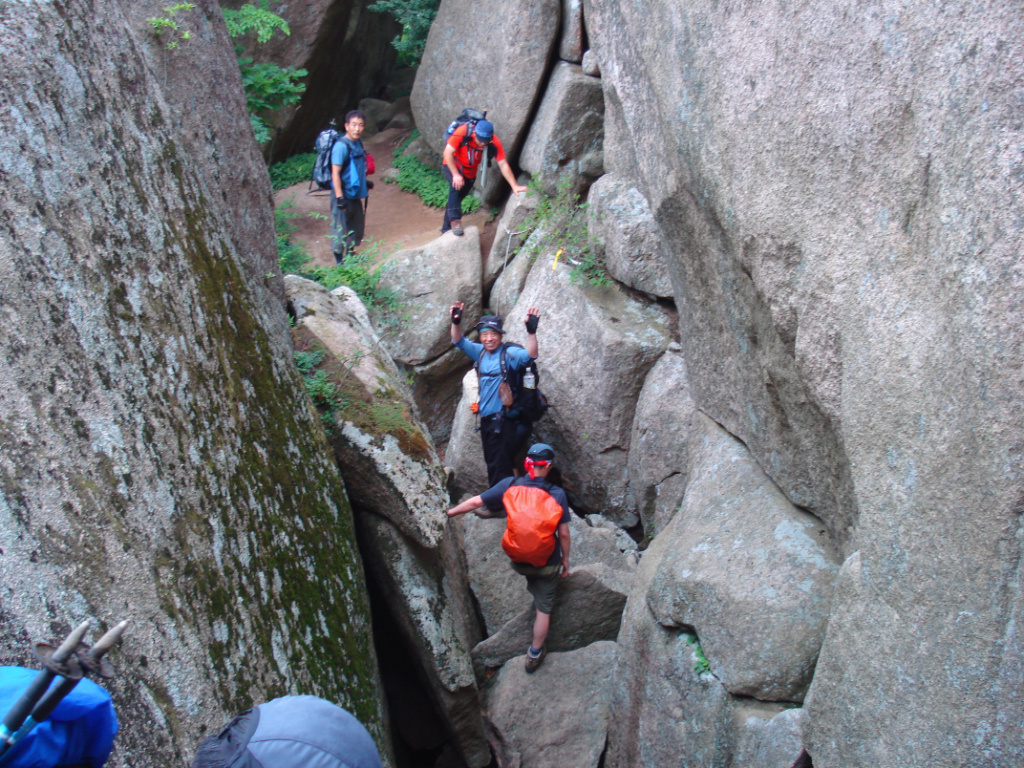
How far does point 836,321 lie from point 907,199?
664mm

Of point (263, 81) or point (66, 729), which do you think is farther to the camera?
point (263, 81)

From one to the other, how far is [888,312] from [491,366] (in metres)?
5.25

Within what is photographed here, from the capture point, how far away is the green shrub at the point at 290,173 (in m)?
13.5

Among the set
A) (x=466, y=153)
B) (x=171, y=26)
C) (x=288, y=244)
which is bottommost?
(x=288, y=244)

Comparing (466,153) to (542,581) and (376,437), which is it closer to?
(376,437)

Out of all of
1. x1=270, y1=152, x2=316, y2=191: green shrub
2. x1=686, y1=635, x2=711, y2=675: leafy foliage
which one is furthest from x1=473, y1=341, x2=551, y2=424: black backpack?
x1=270, y1=152, x2=316, y2=191: green shrub

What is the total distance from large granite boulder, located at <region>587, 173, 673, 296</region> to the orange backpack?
3988 millimetres

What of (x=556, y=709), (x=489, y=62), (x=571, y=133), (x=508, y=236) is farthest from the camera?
(x=489, y=62)

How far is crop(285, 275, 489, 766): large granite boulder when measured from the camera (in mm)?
5363

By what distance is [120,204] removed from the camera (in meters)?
3.14

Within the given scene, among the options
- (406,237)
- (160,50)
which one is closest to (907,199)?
(160,50)

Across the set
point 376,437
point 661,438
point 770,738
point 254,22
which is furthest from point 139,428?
point 254,22

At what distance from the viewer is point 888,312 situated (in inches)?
121

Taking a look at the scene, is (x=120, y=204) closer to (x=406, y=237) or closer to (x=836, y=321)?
(x=836, y=321)
